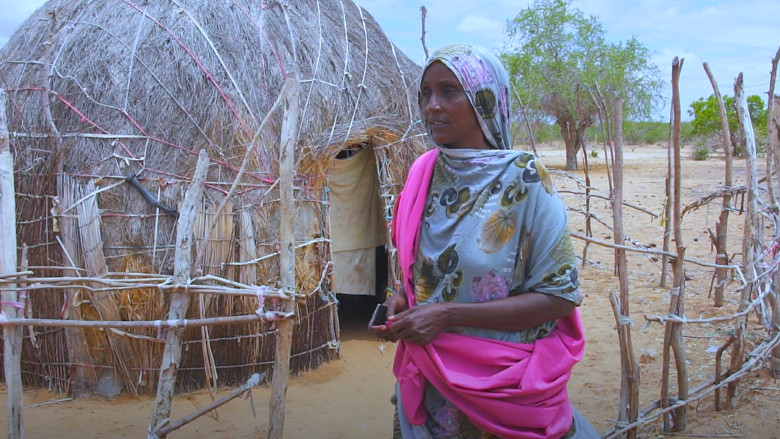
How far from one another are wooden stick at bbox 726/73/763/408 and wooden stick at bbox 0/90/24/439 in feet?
12.4

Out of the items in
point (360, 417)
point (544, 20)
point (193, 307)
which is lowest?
point (360, 417)

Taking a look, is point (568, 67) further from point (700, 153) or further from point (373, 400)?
point (373, 400)

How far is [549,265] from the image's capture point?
1457 mm

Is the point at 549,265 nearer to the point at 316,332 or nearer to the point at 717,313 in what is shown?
the point at 316,332

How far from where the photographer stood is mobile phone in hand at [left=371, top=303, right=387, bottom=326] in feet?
5.46

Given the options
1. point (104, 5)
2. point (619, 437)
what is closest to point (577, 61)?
point (104, 5)

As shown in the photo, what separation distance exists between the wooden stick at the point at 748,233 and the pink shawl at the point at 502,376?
246 cm

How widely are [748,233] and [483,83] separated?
2.96 m

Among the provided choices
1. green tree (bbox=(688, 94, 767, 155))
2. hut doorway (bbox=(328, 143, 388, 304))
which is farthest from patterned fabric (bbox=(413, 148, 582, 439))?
green tree (bbox=(688, 94, 767, 155))

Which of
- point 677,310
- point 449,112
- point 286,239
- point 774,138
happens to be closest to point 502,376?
point 449,112

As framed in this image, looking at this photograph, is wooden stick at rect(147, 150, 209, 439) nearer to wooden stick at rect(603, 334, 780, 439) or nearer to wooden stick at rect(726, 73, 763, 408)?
wooden stick at rect(603, 334, 780, 439)

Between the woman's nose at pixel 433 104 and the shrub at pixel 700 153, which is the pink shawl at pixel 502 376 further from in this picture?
the shrub at pixel 700 153

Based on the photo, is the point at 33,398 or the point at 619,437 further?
the point at 33,398

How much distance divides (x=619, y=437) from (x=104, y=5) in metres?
5.27
